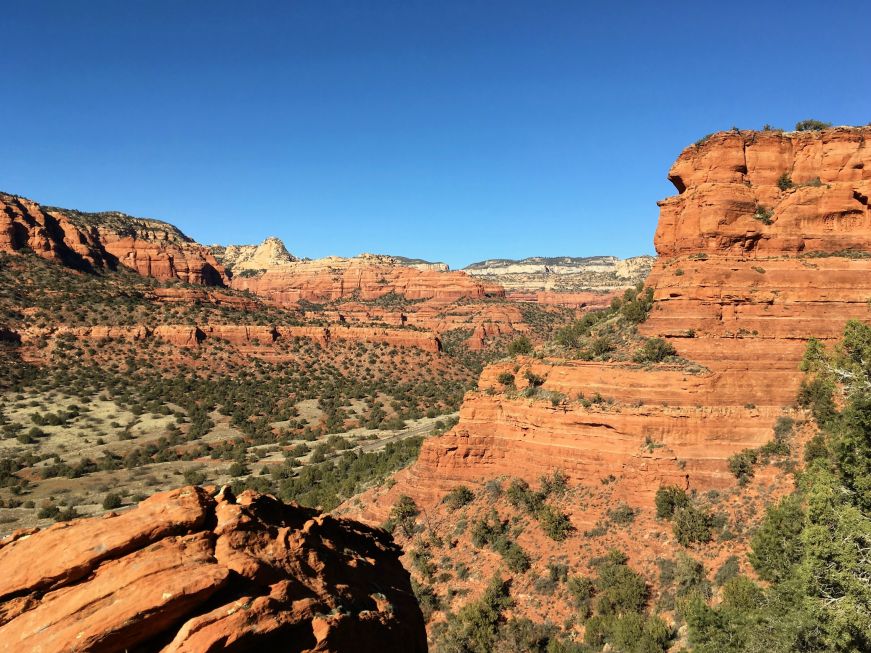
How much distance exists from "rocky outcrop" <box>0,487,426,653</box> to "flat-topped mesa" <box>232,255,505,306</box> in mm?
149247

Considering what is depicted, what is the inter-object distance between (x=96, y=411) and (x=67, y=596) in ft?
220

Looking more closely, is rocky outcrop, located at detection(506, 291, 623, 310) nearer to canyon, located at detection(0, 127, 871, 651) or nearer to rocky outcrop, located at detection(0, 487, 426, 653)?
canyon, located at detection(0, 127, 871, 651)

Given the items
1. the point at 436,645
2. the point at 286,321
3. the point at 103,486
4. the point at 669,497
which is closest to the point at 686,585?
the point at 669,497

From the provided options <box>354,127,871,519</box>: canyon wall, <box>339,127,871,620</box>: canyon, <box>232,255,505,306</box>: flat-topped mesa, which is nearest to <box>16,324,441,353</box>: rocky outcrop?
<box>232,255,505,306</box>: flat-topped mesa

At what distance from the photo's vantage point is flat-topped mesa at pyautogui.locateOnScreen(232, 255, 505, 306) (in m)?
164

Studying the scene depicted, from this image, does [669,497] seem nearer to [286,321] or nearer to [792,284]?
[792,284]

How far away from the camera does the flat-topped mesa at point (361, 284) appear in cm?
16388

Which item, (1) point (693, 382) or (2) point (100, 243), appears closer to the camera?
(1) point (693, 382)

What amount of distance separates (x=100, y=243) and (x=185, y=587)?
124 m

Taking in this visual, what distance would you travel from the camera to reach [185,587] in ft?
26.3

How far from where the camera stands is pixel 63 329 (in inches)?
3046

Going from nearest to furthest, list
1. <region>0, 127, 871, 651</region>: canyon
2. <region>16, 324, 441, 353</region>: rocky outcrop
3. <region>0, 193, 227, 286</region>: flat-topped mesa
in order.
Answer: <region>0, 127, 871, 651</region>: canyon, <region>16, 324, 441, 353</region>: rocky outcrop, <region>0, 193, 227, 286</region>: flat-topped mesa

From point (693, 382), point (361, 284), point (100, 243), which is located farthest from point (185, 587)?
point (361, 284)

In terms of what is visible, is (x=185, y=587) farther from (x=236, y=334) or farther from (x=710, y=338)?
(x=236, y=334)
